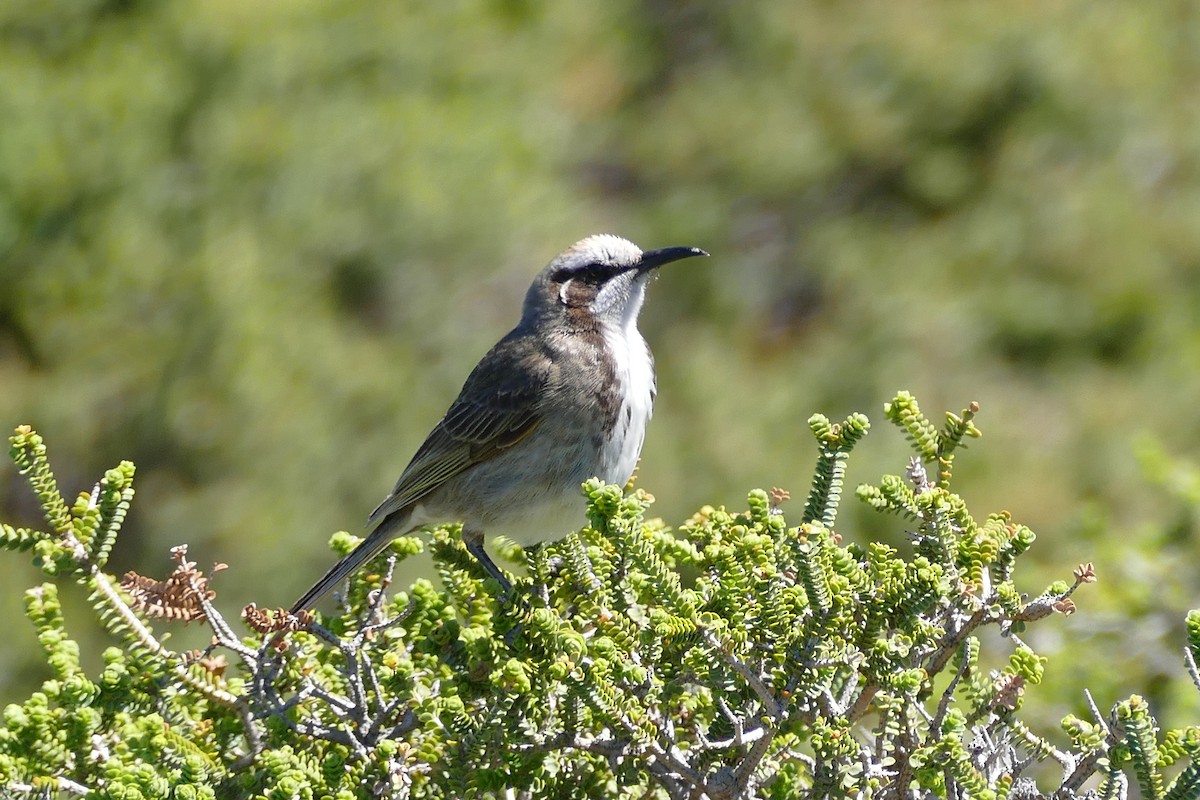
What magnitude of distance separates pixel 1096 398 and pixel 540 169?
5.00m

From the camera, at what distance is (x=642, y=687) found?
2.09m

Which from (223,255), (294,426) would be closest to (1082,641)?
(294,426)

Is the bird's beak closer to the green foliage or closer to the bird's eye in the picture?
the bird's eye

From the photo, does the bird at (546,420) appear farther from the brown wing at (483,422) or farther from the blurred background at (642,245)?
the blurred background at (642,245)

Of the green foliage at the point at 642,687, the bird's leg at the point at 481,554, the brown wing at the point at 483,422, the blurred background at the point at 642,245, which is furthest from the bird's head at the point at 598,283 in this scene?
the green foliage at the point at 642,687

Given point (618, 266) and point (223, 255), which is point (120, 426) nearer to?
point (223, 255)

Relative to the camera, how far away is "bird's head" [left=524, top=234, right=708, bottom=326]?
155 inches

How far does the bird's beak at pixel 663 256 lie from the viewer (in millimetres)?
3787

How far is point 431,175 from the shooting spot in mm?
7582

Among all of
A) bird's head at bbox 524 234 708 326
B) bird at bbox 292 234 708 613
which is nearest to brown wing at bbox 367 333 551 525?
bird at bbox 292 234 708 613

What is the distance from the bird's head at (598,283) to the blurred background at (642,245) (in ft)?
4.61

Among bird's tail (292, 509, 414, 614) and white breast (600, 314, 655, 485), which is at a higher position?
white breast (600, 314, 655, 485)

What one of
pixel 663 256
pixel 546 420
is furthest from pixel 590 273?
pixel 546 420

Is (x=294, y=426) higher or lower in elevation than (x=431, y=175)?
lower
